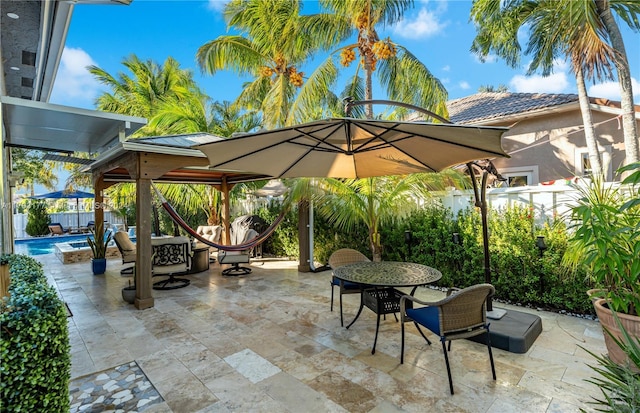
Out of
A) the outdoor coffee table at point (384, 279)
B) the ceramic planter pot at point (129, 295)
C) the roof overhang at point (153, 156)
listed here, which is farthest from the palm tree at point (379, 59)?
the ceramic planter pot at point (129, 295)

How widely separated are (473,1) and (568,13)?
12.5ft

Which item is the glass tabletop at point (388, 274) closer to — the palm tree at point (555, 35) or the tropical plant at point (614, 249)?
the tropical plant at point (614, 249)

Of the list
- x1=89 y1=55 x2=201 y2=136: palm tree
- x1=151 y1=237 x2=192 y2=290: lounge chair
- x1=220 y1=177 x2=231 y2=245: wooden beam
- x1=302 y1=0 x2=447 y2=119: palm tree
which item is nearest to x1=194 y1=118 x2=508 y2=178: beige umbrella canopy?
x1=151 y1=237 x2=192 y2=290: lounge chair

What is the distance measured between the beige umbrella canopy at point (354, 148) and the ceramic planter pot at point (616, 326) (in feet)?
5.47

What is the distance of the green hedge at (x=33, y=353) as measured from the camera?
1475 mm

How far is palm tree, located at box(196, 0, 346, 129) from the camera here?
803 cm

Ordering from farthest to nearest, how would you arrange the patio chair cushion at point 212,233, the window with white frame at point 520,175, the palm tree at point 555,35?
the patio chair cushion at point 212,233, the window with white frame at point 520,175, the palm tree at point 555,35

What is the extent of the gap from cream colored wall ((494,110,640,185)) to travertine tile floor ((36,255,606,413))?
533 cm

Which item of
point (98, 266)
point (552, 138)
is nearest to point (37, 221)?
point (98, 266)

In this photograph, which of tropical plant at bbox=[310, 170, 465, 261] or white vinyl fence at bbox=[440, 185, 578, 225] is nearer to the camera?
white vinyl fence at bbox=[440, 185, 578, 225]

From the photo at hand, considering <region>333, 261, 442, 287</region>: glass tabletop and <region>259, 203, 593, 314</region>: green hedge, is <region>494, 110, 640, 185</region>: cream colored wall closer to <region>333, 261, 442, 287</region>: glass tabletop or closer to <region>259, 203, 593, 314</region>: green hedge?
<region>259, 203, 593, 314</region>: green hedge

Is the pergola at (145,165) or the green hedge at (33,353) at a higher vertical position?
the pergola at (145,165)

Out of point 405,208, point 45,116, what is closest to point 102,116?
point 45,116

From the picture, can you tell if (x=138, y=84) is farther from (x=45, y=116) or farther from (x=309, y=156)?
(x=309, y=156)
